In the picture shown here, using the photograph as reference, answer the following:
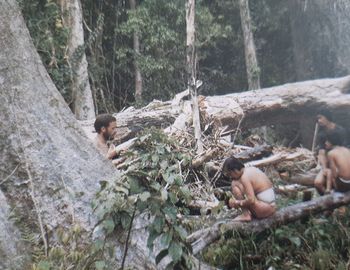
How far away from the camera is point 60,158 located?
3.43m

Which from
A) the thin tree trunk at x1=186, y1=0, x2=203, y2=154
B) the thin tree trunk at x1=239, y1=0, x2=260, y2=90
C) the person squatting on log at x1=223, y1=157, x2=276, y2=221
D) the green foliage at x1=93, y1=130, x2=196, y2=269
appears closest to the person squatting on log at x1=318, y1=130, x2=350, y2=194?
the person squatting on log at x1=223, y1=157, x2=276, y2=221

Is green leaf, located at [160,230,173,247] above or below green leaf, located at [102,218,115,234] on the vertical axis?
below

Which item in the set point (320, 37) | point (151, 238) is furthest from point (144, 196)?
point (320, 37)

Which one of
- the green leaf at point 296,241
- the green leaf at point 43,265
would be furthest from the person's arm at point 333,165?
the green leaf at point 43,265

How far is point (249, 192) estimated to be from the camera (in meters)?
3.91

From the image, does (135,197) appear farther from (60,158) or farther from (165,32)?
(165,32)

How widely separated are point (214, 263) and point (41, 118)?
1791mm

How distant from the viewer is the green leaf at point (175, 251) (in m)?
2.64

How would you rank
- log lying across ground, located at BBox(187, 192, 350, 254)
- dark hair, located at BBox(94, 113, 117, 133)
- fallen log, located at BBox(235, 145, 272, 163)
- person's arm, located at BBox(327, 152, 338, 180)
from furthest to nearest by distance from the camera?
1. fallen log, located at BBox(235, 145, 272, 163)
2. dark hair, located at BBox(94, 113, 117, 133)
3. person's arm, located at BBox(327, 152, 338, 180)
4. log lying across ground, located at BBox(187, 192, 350, 254)

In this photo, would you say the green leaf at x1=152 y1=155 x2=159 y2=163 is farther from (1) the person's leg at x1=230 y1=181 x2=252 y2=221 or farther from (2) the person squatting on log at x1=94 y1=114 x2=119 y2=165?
(2) the person squatting on log at x1=94 y1=114 x2=119 y2=165

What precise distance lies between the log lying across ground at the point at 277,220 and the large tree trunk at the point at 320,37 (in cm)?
509

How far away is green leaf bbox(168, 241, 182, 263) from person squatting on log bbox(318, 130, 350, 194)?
214cm

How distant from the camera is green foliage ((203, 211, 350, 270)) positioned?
12.1ft

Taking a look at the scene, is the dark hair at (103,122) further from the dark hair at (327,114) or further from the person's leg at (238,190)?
the dark hair at (327,114)
